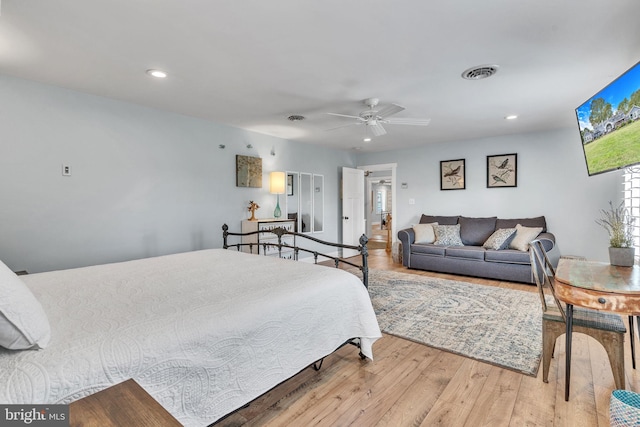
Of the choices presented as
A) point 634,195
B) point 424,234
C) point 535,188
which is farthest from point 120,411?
point 535,188

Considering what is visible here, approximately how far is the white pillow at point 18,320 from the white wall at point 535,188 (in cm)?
621

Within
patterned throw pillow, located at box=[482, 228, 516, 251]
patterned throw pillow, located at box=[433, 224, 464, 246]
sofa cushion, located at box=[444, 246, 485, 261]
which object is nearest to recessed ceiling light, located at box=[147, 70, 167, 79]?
sofa cushion, located at box=[444, 246, 485, 261]

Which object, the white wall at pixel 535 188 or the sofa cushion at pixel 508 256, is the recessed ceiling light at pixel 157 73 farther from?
the white wall at pixel 535 188

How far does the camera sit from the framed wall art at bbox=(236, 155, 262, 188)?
4.72 meters

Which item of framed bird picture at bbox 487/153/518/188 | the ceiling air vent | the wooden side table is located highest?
the ceiling air vent

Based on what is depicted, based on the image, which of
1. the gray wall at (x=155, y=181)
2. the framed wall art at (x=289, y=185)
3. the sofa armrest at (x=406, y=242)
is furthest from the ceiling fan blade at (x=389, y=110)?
the sofa armrest at (x=406, y=242)

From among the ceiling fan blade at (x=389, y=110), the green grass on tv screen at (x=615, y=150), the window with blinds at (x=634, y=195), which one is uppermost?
the ceiling fan blade at (x=389, y=110)

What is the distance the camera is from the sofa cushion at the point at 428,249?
5.16 meters

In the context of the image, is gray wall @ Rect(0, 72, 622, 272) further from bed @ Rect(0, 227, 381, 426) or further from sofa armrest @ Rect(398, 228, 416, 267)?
bed @ Rect(0, 227, 381, 426)

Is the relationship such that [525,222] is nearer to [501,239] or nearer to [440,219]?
[501,239]

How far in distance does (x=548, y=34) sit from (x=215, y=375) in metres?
2.94

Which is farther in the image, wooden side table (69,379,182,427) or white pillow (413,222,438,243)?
white pillow (413,222,438,243)

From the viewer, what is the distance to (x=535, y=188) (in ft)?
17.2

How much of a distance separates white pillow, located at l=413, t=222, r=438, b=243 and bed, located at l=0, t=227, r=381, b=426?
12.3 ft
